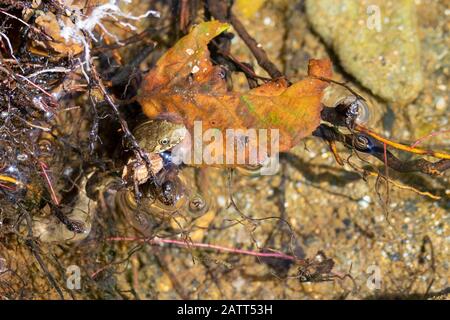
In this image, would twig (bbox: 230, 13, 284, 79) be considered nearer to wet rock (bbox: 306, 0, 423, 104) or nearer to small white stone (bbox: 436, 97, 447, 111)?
wet rock (bbox: 306, 0, 423, 104)

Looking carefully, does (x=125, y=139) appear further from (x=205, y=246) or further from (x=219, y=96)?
(x=205, y=246)

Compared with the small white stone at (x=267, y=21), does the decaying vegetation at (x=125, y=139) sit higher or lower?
lower

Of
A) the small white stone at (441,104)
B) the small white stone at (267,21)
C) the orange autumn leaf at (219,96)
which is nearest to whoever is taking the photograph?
the orange autumn leaf at (219,96)

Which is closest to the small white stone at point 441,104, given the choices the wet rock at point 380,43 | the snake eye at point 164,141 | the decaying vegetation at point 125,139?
the wet rock at point 380,43

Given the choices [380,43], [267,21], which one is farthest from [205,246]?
[380,43]

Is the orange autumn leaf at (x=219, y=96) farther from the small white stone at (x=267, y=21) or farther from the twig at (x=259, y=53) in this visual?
the small white stone at (x=267, y=21)

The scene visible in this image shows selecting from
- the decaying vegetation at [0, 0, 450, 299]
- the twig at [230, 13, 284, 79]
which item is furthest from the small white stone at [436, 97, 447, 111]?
the twig at [230, 13, 284, 79]
